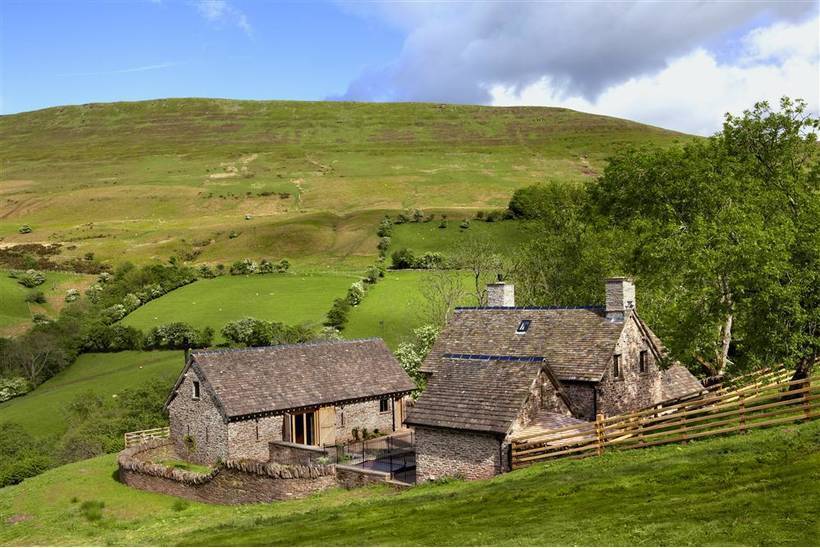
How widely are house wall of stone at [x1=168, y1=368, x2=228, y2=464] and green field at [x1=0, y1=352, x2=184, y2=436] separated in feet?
50.9

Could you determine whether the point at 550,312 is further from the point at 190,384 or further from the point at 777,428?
the point at 190,384

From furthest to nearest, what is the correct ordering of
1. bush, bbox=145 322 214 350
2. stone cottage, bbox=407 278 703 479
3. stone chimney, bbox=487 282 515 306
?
bush, bbox=145 322 214 350 < stone chimney, bbox=487 282 515 306 < stone cottage, bbox=407 278 703 479

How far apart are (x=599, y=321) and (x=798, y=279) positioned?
1003cm

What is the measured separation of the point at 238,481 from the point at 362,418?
11102 mm

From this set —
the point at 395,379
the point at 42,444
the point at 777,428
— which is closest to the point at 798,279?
the point at 777,428

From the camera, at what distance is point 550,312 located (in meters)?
37.2

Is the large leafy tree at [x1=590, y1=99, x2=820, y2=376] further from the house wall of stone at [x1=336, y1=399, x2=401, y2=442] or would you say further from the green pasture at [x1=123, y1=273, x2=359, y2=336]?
the green pasture at [x1=123, y1=273, x2=359, y2=336]

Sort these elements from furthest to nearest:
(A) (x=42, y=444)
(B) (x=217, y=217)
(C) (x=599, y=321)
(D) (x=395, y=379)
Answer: (B) (x=217, y=217) → (A) (x=42, y=444) → (D) (x=395, y=379) → (C) (x=599, y=321)

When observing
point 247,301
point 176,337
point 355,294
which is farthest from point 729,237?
point 247,301

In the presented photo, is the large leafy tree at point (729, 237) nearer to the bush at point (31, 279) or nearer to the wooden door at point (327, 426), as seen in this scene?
the wooden door at point (327, 426)

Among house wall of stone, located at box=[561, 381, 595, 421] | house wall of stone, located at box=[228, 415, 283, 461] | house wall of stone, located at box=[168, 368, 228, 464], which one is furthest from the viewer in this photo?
house wall of stone, located at box=[168, 368, 228, 464]

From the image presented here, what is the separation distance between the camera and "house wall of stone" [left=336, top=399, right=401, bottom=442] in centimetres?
4069

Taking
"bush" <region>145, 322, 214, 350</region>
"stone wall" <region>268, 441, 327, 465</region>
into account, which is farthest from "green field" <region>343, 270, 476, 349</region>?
"stone wall" <region>268, 441, 327, 465</region>

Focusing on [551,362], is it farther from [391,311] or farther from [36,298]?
[36,298]
